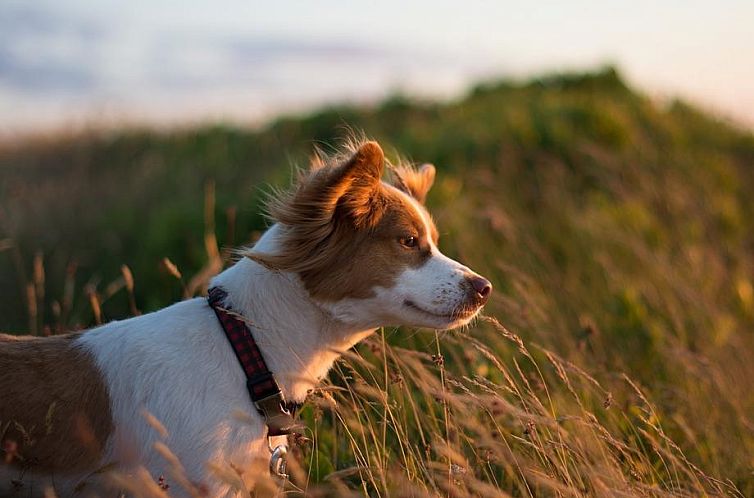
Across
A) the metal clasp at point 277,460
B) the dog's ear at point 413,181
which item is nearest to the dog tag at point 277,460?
the metal clasp at point 277,460

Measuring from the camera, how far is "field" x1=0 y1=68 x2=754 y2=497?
3508 mm

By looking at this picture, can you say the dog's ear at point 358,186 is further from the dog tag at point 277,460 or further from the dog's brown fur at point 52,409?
the dog's brown fur at point 52,409

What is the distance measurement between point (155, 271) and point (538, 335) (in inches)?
153

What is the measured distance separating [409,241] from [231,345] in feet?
2.81

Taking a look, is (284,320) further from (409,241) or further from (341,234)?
(409,241)

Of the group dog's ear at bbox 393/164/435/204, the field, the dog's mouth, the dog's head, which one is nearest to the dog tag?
the field

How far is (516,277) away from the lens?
254 inches

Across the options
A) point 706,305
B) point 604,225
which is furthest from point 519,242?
point 706,305

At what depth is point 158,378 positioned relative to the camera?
126 inches

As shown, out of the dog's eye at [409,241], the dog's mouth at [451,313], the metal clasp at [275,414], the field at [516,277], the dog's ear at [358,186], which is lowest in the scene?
the field at [516,277]

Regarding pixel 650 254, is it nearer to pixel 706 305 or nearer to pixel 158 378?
pixel 706 305

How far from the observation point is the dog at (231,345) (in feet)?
10.2

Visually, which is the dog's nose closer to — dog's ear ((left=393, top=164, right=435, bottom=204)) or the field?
the field

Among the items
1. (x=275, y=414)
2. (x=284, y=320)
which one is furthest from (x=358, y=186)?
(x=275, y=414)
